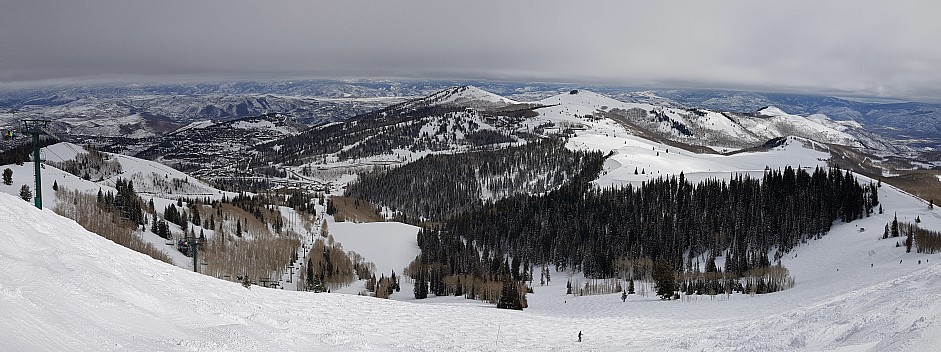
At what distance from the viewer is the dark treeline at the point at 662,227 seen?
89.9 metres

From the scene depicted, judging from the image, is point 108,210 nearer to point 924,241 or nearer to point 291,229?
point 291,229

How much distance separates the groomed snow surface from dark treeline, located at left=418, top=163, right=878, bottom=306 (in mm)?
55833

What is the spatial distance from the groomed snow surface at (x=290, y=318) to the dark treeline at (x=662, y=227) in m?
55.8

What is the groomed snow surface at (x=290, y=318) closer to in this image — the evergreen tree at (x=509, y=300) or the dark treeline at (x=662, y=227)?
the evergreen tree at (x=509, y=300)

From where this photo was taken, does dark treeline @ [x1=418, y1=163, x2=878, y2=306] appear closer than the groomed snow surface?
No

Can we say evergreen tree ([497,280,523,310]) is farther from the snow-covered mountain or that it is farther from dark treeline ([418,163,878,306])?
dark treeline ([418,163,878,306])

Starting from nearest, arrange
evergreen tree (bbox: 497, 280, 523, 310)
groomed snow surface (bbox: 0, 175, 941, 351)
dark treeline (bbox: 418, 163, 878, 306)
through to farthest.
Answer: groomed snow surface (bbox: 0, 175, 941, 351)
evergreen tree (bbox: 497, 280, 523, 310)
dark treeline (bbox: 418, 163, 878, 306)

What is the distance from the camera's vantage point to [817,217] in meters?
89.2

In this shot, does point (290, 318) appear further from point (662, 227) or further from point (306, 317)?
point (662, 227)

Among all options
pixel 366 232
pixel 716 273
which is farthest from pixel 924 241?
pixel 366 232

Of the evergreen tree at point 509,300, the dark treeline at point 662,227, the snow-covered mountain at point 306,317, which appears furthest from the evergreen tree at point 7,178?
the snow-covered mountain at point 306,317

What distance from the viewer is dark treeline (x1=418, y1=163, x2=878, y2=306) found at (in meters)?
89.9

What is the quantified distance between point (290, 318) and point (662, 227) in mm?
93201

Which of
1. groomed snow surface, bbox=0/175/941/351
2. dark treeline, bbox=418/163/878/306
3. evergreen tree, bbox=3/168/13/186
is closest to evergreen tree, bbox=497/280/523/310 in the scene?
groomed snow surface, bbox=0/175/941/351
